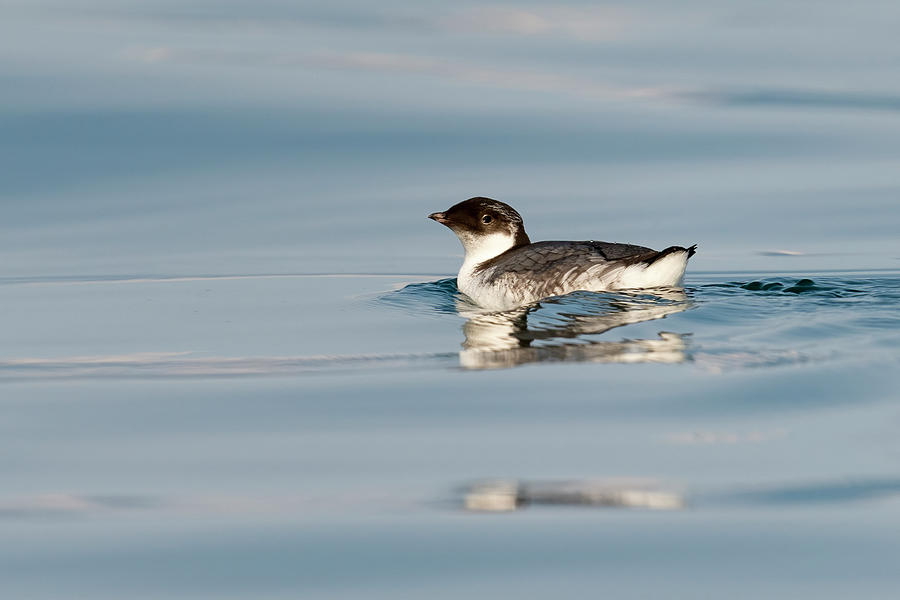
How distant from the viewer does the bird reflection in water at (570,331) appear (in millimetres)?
7160

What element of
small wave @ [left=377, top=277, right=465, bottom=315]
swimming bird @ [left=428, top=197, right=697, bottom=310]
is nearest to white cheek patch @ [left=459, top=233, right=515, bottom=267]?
swimming bird @ [left=428, top=197, right=697, bottom=310]

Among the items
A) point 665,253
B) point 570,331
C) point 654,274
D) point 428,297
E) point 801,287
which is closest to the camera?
point 570,331

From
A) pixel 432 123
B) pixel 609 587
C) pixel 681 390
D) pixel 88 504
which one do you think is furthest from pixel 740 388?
pixel 432 123

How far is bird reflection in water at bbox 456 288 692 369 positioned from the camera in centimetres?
716

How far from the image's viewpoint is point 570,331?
802 centimetres

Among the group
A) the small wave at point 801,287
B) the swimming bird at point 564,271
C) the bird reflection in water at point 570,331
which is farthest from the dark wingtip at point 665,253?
the small wave at point 801,287

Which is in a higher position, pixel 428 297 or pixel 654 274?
pixel 654 274

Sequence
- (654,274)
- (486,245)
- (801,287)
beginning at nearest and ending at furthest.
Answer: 1. (654,274)
2. (801,287)
3. (486,245)

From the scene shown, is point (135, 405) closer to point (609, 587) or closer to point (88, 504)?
point (88, 504)

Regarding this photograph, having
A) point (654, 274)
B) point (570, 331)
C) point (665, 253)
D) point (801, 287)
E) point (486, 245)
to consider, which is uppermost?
point (486, 245)

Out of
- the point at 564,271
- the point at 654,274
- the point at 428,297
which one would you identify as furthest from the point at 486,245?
the point at 654,274

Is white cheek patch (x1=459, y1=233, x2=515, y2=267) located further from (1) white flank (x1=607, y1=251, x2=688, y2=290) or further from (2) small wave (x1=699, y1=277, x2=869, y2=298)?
(2) small wave (x1=699, y1=277, x2=869, y2=298)

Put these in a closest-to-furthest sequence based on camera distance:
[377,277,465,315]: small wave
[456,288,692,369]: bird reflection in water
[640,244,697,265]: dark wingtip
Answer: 1. [456,288,692,369]: bird reflection in water
2. [640,244,697,265]: dark wingtip
3. [377,277,465,315]: small wave

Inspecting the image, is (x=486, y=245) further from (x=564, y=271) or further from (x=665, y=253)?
(x=665, y=253)
